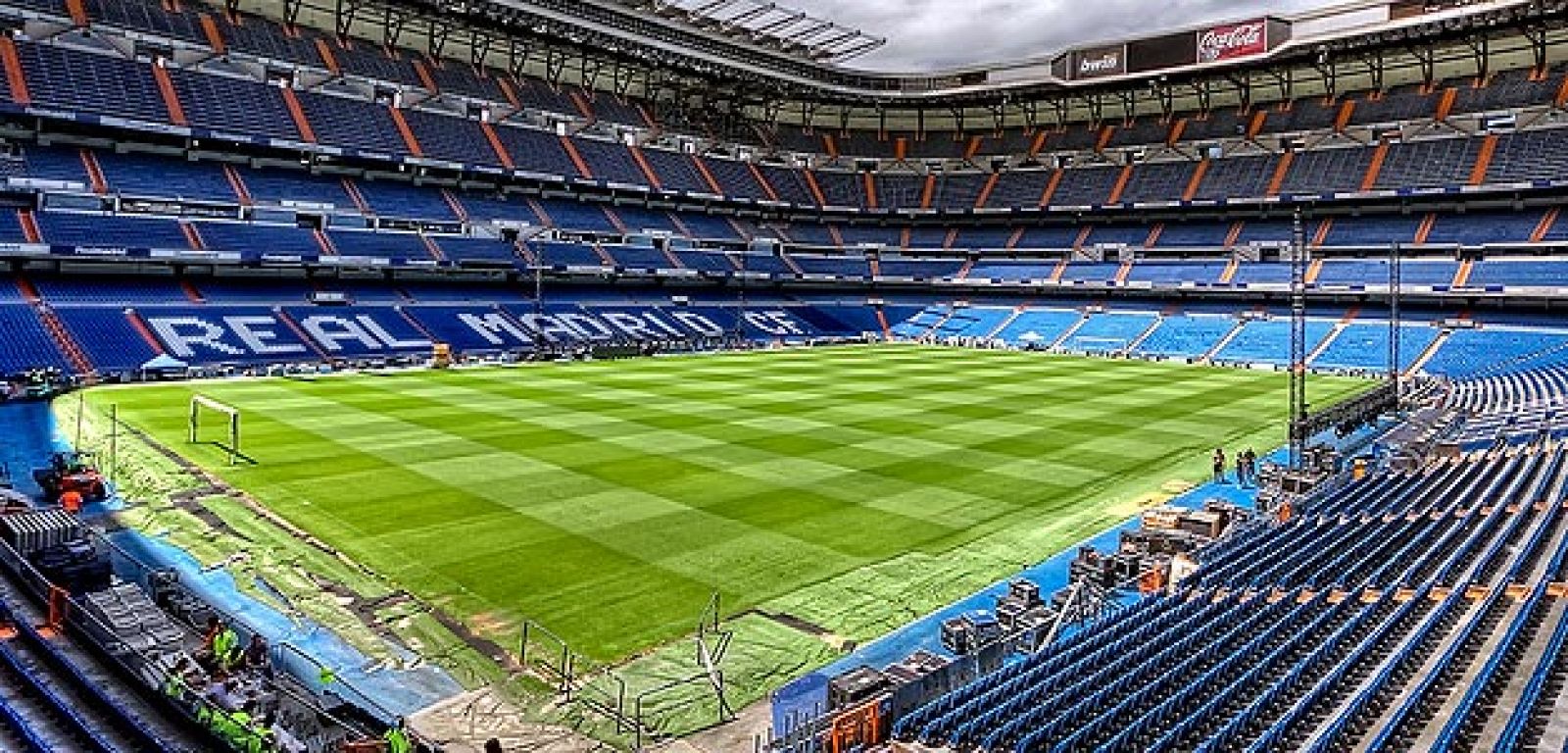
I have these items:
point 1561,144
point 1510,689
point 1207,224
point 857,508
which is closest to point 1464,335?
point 1561,144

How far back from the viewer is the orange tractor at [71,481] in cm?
1970

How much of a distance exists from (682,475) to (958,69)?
6566cm

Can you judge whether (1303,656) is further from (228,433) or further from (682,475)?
(228,433)

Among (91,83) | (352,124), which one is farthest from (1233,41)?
(91,83)

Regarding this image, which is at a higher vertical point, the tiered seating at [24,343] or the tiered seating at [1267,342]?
the tiered seating at [24,343]

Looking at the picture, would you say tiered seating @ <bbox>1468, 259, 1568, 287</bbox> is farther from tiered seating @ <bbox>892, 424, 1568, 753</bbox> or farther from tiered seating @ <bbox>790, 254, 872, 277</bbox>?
tiered seating @ <bbox>892, 424, 1568, 753</bbox>

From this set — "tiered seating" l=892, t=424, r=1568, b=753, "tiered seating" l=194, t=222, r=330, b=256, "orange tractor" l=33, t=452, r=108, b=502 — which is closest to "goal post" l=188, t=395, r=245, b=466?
"orange tractor" l=33, t=452, r=108, b=502

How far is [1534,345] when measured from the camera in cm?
4838

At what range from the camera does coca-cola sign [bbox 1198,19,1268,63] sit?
6247cm

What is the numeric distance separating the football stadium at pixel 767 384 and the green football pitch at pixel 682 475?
0.65ft

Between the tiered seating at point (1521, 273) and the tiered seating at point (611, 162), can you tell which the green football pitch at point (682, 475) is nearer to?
the tiered seating at point (1521, 273)

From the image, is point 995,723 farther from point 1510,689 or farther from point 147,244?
point 147,244

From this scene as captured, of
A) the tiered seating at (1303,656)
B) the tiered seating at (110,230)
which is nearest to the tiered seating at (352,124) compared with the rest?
the tiered seating at (110,230)

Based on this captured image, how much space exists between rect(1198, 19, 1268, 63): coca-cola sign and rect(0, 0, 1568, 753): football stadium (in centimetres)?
108
